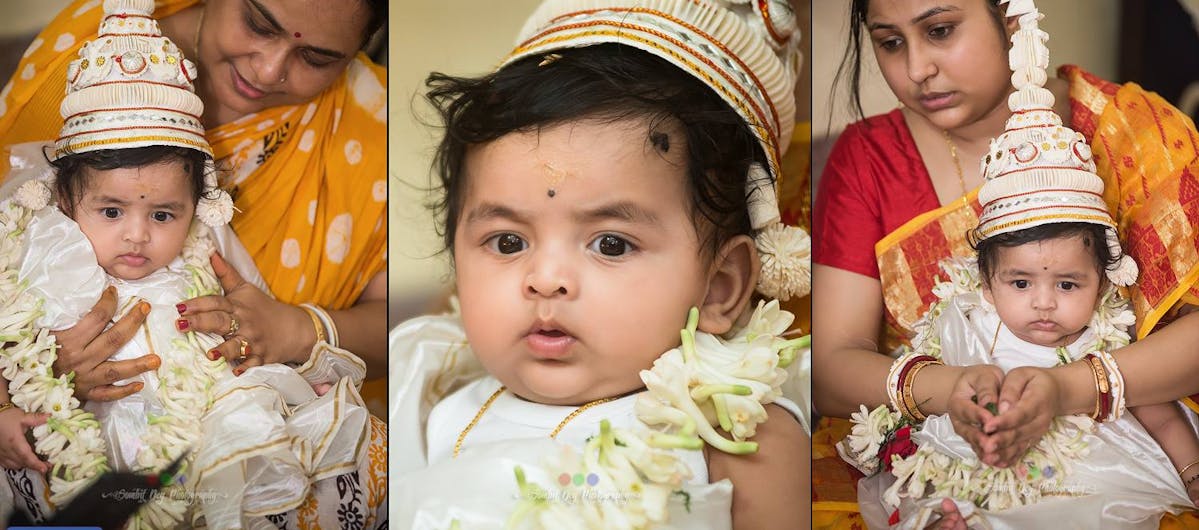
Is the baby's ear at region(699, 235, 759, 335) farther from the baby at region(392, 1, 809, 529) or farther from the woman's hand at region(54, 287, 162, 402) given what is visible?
the woman's hand at region(54, 287, 162, 402)

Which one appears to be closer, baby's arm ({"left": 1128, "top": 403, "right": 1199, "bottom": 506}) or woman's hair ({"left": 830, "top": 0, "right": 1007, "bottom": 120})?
baby's arm ({"left": 1128, "top": 403, "right": 1199, "bottom": 506})

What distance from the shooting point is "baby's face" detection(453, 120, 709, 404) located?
71.6 inches

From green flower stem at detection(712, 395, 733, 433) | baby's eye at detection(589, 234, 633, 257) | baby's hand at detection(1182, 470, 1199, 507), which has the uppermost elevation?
baby's eye at detection(589, 234, 633, 257)

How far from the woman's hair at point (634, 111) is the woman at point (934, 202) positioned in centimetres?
23

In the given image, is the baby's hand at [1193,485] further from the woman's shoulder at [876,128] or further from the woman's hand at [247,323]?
the woman's hand at [247,323]

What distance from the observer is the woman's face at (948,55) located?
1919 mm

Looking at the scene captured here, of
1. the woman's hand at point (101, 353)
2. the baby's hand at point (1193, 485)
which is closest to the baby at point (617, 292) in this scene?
the woman's hand at point (101, 353)

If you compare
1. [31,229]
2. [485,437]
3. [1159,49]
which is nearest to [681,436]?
[485,437]

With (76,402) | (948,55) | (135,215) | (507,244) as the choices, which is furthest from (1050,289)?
(76,402)

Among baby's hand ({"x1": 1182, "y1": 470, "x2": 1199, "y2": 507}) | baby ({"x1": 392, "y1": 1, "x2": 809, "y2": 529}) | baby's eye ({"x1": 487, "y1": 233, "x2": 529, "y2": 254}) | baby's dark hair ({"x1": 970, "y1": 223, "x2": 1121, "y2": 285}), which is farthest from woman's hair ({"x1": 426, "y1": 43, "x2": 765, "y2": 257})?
baby's hand ({"x1": 1182, "y1": 470, "x2": 1199, "y2": 507})

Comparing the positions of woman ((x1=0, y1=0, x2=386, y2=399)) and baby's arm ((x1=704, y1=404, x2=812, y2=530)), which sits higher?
woman ((x1=0, y1=0, x2=386, y2=399))

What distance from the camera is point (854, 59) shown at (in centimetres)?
200

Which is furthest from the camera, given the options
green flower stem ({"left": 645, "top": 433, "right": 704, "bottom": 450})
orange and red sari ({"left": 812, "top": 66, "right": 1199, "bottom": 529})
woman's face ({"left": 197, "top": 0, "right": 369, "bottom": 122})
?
woman's face ({"left": 197, "top": 0, "right": 369, "bottom": 122})

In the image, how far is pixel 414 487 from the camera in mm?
1920
